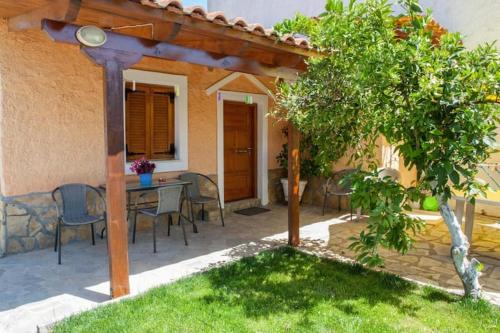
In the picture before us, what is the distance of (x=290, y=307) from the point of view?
413 centimetres

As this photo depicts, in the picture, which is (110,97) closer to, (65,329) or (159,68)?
(65,329)

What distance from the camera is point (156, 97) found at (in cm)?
772

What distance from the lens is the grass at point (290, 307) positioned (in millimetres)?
3715

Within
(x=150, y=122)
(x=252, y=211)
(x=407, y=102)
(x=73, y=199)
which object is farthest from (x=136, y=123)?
(x=407, y=102)

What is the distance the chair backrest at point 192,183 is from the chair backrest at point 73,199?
2.05 metres

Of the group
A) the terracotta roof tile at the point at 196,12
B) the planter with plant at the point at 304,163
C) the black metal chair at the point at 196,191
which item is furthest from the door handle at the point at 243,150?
the terracotta roof tile at the point at 196,12

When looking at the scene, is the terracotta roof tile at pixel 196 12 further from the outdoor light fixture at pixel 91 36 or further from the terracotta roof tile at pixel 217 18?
the outdoor light fixture at pixel 91 36

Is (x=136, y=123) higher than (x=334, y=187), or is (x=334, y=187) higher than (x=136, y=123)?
(x=136, y=123)

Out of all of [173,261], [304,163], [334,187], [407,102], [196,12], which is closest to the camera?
[407,102]

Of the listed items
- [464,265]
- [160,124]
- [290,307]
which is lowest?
[290,307]

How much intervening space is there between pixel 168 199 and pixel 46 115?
238cm

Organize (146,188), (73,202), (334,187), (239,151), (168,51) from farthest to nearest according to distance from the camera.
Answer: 1. (239,151)
2. (334,187)
3. (146,188)
4. (73,202)
5. (168,51)

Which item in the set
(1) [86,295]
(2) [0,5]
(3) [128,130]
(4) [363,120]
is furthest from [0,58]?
(4) [363,120]

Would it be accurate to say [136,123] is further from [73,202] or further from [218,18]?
[218,18]
